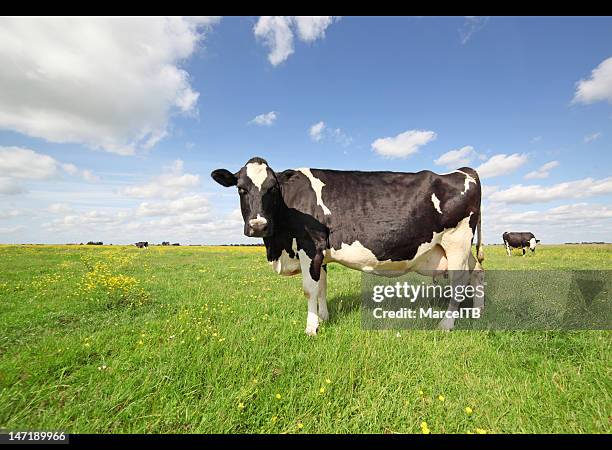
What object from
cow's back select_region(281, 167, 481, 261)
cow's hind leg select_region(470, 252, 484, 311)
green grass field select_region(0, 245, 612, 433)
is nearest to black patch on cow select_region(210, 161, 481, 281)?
cow's back select_region(281, 167, 481, 261)

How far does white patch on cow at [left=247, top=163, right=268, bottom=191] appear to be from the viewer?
4.62 metres

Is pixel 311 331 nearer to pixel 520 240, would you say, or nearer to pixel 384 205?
pixel 384 205

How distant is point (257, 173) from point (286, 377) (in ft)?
9.73

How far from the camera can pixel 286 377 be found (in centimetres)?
332

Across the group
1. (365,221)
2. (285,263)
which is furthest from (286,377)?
(365,221)

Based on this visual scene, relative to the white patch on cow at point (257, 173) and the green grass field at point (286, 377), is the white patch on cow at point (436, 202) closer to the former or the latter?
the green grass field at point (286, 377)

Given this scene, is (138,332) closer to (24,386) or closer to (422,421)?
(24,386)

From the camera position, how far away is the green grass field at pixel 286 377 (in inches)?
105

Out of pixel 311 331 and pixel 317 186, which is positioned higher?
pixel 317 186

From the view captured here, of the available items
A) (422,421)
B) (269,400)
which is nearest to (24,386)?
(269,400)

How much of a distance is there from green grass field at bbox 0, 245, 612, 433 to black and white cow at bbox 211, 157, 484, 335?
1.06 metres

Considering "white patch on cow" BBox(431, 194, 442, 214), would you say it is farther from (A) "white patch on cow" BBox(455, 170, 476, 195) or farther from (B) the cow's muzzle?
(B) the cow's muzzle

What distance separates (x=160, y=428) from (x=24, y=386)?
5.84 ft
